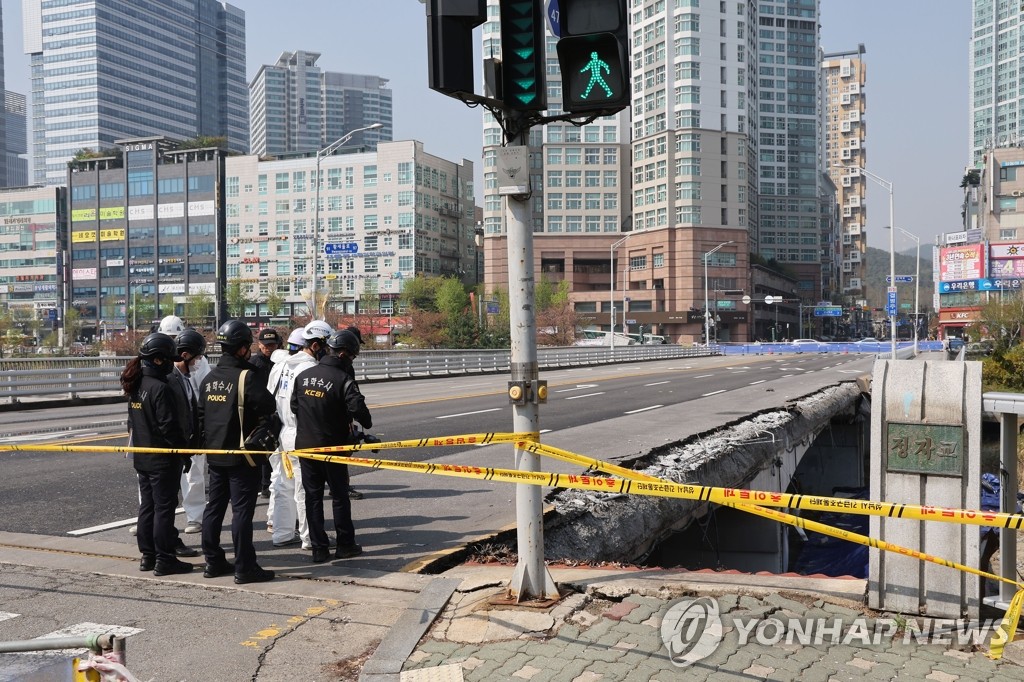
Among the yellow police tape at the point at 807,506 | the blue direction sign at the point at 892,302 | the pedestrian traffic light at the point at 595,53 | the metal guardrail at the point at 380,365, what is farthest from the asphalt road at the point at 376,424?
the blue direction sign at the point at 892,302

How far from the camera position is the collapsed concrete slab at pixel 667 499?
8.55m

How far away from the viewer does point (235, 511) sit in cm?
659

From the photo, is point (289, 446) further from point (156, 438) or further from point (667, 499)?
point (667, 499)

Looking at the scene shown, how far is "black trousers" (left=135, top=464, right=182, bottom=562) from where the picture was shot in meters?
6.71

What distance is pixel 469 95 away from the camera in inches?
214

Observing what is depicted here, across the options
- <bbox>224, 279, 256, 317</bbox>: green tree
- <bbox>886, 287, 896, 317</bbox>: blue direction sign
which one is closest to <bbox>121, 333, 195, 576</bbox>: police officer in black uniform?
<bbox>886, 287, 896, 317</bbox>: blue direction sign

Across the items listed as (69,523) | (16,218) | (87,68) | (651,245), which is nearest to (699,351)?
(651,245)

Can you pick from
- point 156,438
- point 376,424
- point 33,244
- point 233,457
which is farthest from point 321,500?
point 33,244

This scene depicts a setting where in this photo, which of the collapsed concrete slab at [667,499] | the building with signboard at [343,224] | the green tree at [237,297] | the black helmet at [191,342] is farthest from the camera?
the building with signboard at [343,224]

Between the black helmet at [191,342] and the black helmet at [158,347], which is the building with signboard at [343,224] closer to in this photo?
the black helmet at [191,342]

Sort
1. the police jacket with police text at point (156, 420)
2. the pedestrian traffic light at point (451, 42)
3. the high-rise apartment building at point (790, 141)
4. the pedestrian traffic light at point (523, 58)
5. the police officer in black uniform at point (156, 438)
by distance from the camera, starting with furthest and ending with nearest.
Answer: the high-rise apartment building at point (790, 141) → the police jacket with police text at point (156, 420) → the police officer in black uniform at point (156, 438) → the pedestrian traffic light at point (523, 58) → the pedestrian traffic light at point (451, 42)

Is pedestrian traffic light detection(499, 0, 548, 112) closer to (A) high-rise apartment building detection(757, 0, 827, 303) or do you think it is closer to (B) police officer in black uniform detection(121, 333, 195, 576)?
(B) police officer in black uniform detection(121, 333, 195, 576)

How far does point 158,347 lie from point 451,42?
3438 mm

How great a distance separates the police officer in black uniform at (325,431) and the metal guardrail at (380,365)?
17665 millimetres
